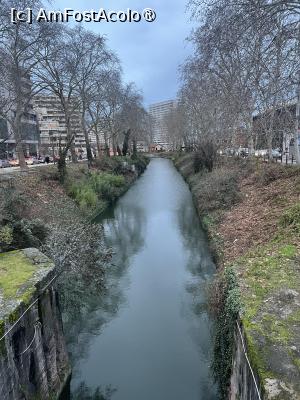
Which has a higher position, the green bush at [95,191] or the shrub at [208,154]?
the shrub at [208,154]

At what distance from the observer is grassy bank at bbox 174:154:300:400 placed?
4980mm

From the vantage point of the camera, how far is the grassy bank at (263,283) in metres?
4.98

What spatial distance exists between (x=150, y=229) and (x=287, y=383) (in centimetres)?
1669

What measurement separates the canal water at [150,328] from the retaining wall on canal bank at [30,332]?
1098 mm

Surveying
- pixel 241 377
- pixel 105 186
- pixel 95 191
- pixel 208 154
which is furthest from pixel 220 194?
pixel 241 377

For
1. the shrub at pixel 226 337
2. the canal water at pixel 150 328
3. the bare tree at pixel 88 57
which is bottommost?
the canal water at pixel 150 328

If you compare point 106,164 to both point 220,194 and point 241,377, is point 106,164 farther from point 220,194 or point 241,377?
point 241,377

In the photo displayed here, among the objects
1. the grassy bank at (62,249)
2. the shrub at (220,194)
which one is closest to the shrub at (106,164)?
the shrub at (220,194)

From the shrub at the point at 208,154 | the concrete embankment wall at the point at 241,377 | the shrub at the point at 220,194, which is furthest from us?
the shrub at the point at 208,154

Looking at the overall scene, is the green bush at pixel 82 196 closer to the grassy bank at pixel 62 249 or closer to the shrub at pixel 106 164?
the grassy bank at pixel 62 249

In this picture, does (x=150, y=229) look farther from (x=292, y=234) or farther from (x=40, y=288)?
(x=40, y=288)

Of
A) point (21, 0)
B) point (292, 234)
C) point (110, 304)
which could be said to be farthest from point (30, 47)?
point (292, 234)

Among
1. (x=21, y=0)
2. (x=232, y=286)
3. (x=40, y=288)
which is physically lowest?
(x=232, y=286)

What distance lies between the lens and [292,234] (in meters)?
10.2
